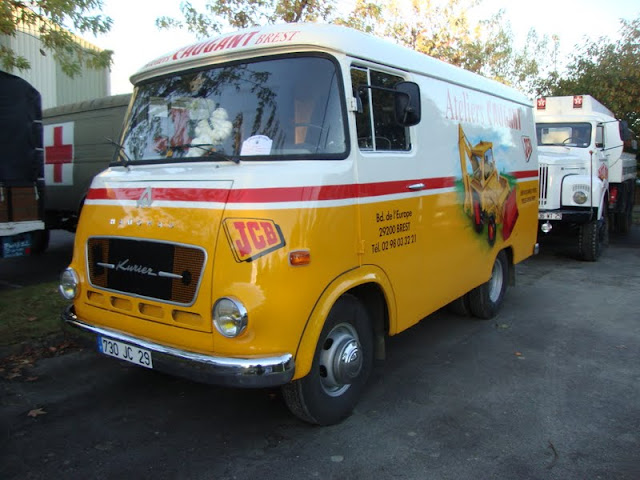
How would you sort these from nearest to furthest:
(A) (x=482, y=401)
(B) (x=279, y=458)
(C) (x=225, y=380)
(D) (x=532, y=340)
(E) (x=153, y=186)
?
1. (C) (x=225, y=380)
2. (B) (x=279, y=458)
3. (E) (x=153, y=186)
4. (A) (x=482, y=401)
5. (D) (x=532, y=340)

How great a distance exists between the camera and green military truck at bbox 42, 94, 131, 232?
9.06 m

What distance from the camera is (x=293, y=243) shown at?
3033 mm

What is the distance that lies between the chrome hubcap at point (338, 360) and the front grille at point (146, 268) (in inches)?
38.4

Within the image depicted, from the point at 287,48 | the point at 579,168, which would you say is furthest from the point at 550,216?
the point at 287,48

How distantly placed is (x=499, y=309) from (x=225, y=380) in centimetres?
446

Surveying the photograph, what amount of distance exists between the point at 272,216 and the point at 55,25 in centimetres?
503

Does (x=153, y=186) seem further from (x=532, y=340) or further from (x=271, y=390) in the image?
(x=532, y=340)

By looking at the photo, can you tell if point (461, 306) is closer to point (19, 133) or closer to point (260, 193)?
point (260, 193)

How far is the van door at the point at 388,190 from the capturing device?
11.7 feet

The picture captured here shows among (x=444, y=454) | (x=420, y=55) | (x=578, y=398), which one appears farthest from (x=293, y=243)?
(x=578, y=398)

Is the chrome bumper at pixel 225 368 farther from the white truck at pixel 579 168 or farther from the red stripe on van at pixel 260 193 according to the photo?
the white truck at pixel 579 168

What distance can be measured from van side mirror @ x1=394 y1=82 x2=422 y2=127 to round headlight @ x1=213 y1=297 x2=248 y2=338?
1744 mm

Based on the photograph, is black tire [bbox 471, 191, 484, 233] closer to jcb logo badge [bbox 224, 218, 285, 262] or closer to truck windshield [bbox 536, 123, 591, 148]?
jcb logo badge [bbox 224, 218, 285, 262]

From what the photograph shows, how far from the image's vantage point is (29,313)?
5.65 meters
